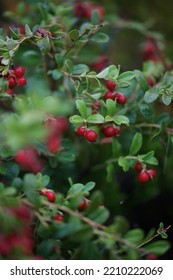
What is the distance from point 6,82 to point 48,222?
0.39m

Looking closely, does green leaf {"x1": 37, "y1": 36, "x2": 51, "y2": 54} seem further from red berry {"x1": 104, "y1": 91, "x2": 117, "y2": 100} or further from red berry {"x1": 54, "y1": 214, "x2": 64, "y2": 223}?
red berry {"x1": 54, "y1": 214, "x2": 64, "y2": 223}

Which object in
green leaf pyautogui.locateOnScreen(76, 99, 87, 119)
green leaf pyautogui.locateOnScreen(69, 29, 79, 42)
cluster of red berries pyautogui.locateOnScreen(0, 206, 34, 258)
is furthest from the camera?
green leaf pyautogui.locateOnScreen(69, 29, 79, 42)

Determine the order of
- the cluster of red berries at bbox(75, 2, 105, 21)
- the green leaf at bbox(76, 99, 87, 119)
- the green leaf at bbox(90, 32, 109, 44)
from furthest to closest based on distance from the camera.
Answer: the cluster of red berries at bbox(75, 2, 105, 21)
the green leaf at bbox(90, 32, 109, 44)
the green leaf at bbox(76, 99, 87, 119)

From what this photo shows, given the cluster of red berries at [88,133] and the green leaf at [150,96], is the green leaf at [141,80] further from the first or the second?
the cluster of red berries at [88,133]

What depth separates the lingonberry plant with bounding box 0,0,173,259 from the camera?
84 centimetres

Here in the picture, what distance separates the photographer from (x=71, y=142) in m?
1.26

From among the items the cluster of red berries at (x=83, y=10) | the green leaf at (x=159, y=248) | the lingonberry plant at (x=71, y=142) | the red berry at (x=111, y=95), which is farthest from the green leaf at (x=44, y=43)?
the cluster of red berries at (x=83, y=10)

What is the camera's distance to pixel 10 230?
0.82 metres

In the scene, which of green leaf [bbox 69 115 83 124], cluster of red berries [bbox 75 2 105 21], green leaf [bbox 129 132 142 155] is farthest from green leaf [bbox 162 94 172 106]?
cluster of red berries [bbox 75 2 105 21]

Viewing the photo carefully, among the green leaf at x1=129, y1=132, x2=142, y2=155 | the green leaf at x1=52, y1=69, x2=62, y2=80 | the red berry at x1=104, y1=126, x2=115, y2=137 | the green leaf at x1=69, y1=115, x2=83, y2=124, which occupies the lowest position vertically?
the green leaf at x1=129, y1=132, x2=142, y2=155

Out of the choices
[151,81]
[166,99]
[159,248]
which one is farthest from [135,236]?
[151,81]

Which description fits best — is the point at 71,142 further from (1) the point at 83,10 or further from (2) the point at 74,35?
(1) the point at 83,10
